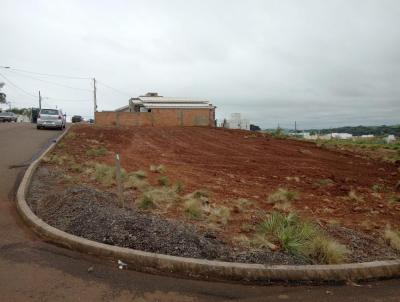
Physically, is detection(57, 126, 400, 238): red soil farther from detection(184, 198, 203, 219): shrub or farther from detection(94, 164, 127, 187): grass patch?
detection(94, 164, 127, 187): grass patch

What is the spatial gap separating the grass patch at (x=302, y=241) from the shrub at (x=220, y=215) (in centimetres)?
79

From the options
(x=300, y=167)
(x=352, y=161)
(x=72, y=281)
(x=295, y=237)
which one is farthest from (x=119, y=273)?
(x=352, y=161)

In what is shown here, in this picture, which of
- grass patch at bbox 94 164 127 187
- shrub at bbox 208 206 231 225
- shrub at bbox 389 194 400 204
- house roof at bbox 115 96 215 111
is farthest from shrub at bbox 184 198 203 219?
house roof at bbox 115 96 215 111

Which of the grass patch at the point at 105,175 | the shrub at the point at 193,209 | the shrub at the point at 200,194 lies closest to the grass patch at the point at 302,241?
the shrub at the point at 193,209

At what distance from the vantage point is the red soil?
367 inches

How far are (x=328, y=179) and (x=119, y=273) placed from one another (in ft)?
34.5

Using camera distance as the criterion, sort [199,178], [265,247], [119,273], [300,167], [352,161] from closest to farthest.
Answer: [119,273], [265,247], [199,178], [300,167], [352,161]

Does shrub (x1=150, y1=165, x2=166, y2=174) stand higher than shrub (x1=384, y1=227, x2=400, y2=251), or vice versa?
shrub (x1=150, y1=165, x2=166, y2=174)

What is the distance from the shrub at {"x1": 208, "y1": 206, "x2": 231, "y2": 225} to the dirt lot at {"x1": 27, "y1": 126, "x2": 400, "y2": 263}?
0.04 metres

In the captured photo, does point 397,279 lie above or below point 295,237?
below

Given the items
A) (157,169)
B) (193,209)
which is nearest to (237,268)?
(193,209)

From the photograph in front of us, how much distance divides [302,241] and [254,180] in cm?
711

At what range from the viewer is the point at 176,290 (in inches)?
179

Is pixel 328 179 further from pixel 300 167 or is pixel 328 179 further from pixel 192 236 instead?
pixel 192 236
